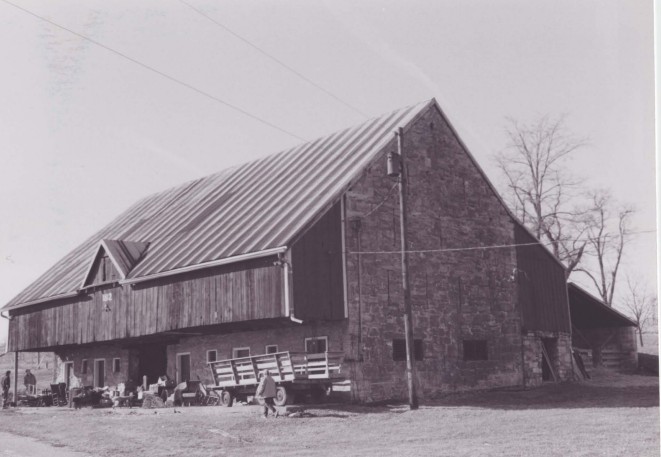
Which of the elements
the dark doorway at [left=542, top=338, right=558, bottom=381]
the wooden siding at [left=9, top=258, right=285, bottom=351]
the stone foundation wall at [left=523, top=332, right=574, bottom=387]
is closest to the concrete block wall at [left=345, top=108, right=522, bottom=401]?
the stone foundation wall at [left=523, top=332, right=574, bottom=387]

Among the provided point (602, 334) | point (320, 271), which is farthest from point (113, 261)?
point (602, 334)

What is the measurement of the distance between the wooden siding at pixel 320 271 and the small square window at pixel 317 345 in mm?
1255

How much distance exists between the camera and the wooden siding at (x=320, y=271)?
26.3 meters

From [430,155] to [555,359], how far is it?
456 inches

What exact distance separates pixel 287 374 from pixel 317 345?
2.35 metres

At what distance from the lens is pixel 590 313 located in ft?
132

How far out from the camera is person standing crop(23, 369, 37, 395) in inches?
1598

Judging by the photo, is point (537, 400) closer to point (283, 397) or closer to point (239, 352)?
point (283, 397)

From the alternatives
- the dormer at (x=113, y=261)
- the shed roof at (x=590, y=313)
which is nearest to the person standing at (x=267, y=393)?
the dormer at (x=113, y=261)

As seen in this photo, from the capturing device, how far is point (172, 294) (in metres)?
31.1

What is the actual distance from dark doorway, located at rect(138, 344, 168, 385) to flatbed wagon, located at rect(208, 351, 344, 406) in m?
10.5

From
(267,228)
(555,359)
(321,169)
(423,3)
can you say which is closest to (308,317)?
(267,228)

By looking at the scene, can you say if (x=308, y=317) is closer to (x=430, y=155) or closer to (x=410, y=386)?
(x=410, y=386)

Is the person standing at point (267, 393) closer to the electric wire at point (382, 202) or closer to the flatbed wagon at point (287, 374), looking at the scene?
the flatbed wagon at point (287, 374)
